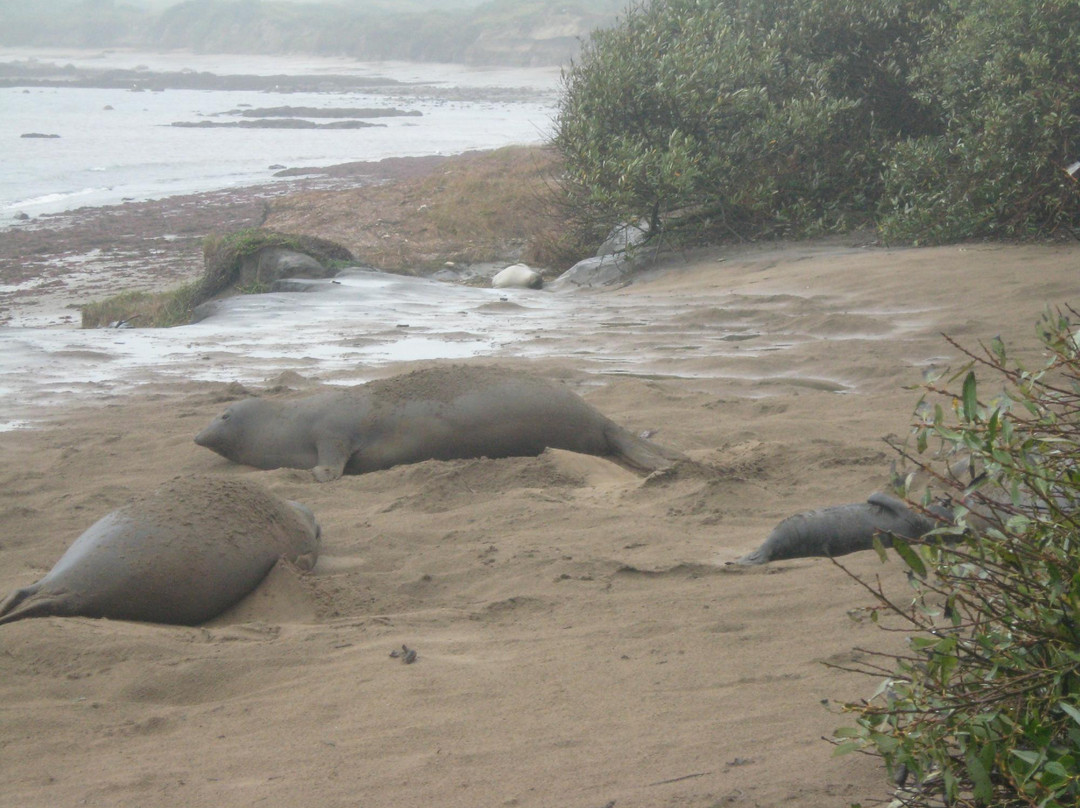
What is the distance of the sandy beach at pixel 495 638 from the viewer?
8.98 feet

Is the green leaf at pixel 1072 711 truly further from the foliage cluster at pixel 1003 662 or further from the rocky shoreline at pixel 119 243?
the rocky shoreline at pixel 119 243

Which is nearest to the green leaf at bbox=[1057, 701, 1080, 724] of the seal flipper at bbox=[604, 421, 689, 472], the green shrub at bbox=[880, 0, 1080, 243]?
the seal flipper at bbox=[604, 421, 689, 472]

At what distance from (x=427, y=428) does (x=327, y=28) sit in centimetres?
10717

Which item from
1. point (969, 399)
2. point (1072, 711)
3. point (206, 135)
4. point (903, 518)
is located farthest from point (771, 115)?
point (206, 135)

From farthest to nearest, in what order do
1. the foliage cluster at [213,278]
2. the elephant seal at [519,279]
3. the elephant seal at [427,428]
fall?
1. the elephant seal at [519,279]
2. the foliage cluster at [213,278]
3. the elephant seal at [427,428]

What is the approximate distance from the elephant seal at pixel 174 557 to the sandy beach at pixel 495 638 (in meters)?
0.11

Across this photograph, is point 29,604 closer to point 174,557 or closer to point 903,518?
point 174,557

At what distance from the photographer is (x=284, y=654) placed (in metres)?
3.73

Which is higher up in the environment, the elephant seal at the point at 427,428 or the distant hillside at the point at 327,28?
the distant hillside at the point at 327,28

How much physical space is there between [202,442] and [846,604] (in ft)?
13.9

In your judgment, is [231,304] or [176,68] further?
[176,68]

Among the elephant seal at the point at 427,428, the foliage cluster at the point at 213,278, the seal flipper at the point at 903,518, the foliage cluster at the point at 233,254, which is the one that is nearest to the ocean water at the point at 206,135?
the foliage cluster at the point at 213,278

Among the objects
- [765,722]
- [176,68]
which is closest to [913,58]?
[765,722]

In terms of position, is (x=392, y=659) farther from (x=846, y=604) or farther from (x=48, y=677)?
(x=846, y=604)
